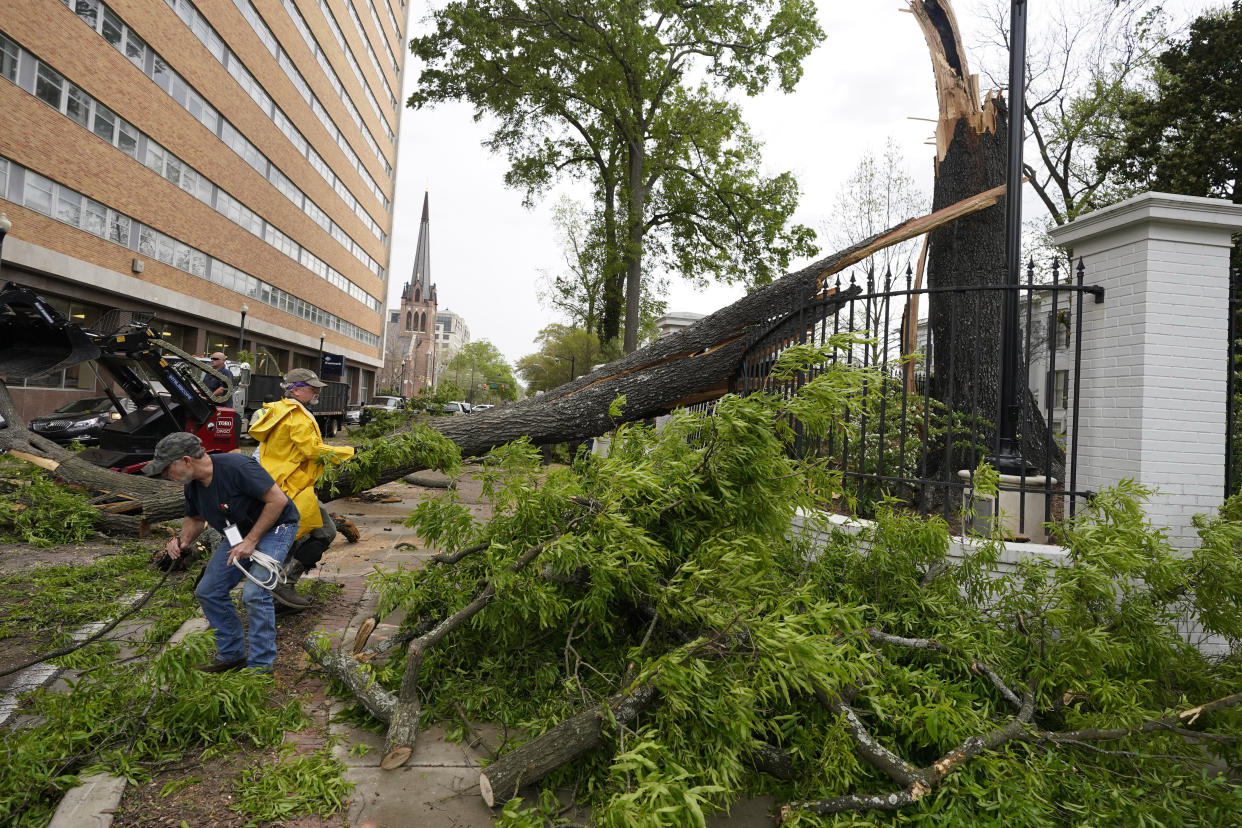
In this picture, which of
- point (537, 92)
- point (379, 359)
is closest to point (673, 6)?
point (537, 92)

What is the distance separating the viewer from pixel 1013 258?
4.72m

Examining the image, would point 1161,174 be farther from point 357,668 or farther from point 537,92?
point 357,668

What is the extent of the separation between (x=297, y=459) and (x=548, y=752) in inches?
122

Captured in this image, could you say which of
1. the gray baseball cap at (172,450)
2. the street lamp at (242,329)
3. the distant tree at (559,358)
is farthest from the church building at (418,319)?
the gray baseball cap at (172,450)

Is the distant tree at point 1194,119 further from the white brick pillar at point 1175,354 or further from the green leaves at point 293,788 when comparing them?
the green leaves at point 293,788

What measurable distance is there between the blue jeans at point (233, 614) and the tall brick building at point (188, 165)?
24.8 ft

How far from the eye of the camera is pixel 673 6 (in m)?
16.3

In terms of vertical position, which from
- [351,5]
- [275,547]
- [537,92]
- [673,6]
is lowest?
[275,547]

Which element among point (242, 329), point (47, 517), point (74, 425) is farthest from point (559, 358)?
point (47, 517)

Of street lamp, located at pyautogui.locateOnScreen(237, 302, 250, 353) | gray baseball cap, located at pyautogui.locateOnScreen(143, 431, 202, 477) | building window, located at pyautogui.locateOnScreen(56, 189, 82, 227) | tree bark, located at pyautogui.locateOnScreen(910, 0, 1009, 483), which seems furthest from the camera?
street lamp, located at pyautogui.locateOnScreen(237, 302, 250, 353)

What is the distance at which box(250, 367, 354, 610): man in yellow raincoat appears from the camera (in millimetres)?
4719

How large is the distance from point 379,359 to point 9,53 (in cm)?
3721

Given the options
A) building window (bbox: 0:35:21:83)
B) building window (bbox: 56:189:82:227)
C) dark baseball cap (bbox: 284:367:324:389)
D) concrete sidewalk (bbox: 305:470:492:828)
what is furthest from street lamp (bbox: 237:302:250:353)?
concrete sidewalk (bbox: 305:470:492:828)

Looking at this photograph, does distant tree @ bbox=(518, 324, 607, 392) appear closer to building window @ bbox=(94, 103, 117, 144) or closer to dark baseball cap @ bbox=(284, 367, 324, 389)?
building window @ bbox=(94, 103, 117, 144)
